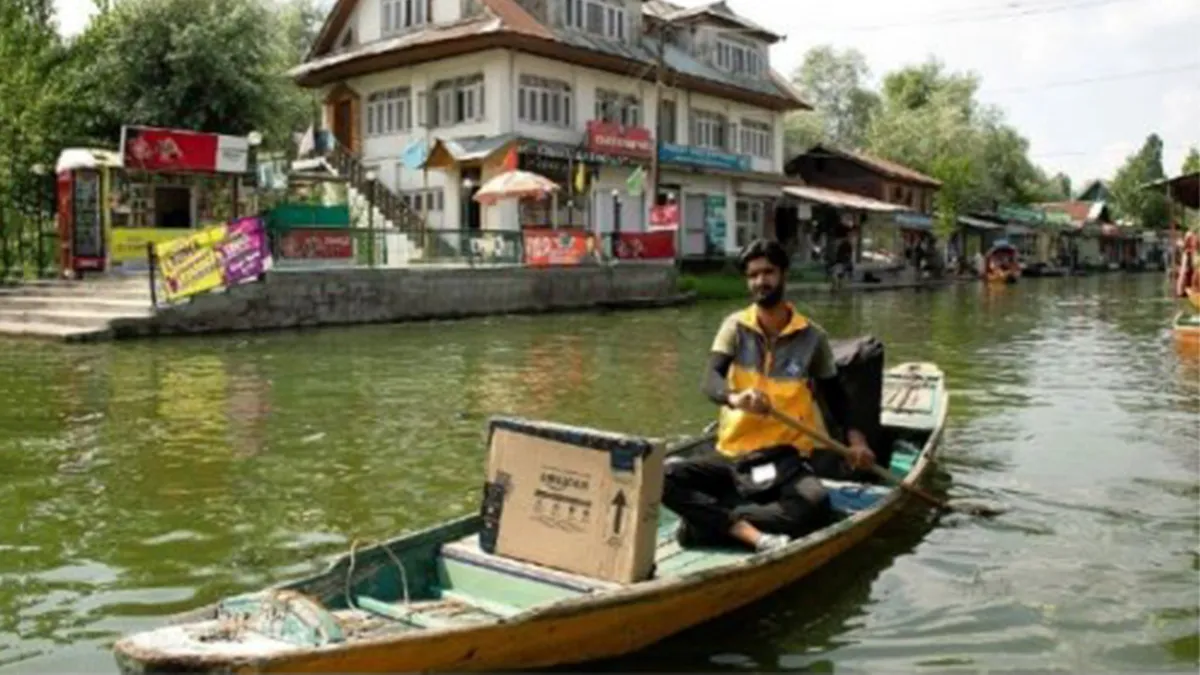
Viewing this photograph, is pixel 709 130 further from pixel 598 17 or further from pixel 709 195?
pixel 598 17

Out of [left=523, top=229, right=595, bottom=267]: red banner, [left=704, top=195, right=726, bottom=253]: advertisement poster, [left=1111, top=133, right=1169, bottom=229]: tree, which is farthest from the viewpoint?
[left=1111, top=133, right=1169, bottom=229]: tree

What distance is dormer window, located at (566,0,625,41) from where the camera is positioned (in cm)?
3459

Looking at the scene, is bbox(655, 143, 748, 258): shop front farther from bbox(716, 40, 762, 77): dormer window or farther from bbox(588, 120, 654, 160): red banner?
bbox(716, 40, 762, 77): dormer window

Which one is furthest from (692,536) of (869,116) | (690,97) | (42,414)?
(869,116)

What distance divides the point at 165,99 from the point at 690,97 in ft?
53.6

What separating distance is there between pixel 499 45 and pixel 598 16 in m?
5.27

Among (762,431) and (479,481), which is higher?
(762,431)

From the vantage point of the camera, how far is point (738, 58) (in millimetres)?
41750

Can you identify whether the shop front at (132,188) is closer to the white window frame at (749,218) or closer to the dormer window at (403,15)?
the dormer window at (403,15)

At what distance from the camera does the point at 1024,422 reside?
1204cm

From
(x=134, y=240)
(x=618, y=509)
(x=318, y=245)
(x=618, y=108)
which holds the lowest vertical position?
(x=618, y=509)

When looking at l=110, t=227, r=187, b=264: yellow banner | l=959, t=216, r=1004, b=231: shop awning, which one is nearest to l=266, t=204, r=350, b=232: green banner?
l=110, t=227, r=187, b=264: yellow banner

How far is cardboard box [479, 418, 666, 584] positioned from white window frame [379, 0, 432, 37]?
30156 mm

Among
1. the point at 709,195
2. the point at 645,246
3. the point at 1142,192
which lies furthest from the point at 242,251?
the point at 1142,192
